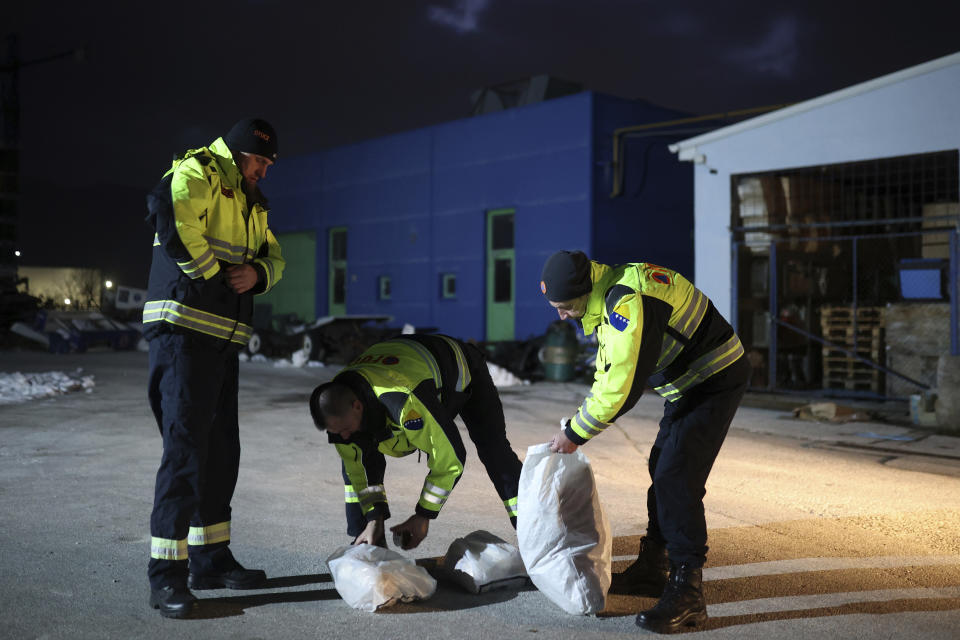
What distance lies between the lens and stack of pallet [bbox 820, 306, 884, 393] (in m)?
14.1

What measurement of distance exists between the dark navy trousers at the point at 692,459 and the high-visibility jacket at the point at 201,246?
2.16 metres

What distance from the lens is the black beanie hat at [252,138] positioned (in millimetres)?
4258

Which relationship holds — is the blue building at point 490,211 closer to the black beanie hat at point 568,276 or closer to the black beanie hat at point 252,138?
the black beanie hat at point 252,138

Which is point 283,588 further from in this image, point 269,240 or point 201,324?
point 269,240

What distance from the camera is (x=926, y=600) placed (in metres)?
4.10

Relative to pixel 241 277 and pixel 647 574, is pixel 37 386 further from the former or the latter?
pixel 647 574

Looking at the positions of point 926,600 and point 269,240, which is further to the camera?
point 269,240

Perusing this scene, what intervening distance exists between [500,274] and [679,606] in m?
18.8

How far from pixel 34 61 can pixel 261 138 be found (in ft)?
174

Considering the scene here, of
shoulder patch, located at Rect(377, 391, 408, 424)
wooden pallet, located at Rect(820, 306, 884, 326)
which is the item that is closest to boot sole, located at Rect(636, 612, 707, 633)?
shoulder patch, located at Rect(377, 391, 408, 424)

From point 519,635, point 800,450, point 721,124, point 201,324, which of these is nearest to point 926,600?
point 519,635

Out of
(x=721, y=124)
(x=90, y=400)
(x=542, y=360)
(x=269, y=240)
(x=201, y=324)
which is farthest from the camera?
(x=721, y=124)

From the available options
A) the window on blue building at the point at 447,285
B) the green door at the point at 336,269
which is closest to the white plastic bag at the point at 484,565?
the window on blue building at the point at 447,285

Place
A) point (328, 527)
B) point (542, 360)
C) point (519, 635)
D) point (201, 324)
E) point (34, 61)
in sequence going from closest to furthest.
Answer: point (519, 635) < point (201, 324) < point (328, 527) < point (542, 360) < point (34, 61)
